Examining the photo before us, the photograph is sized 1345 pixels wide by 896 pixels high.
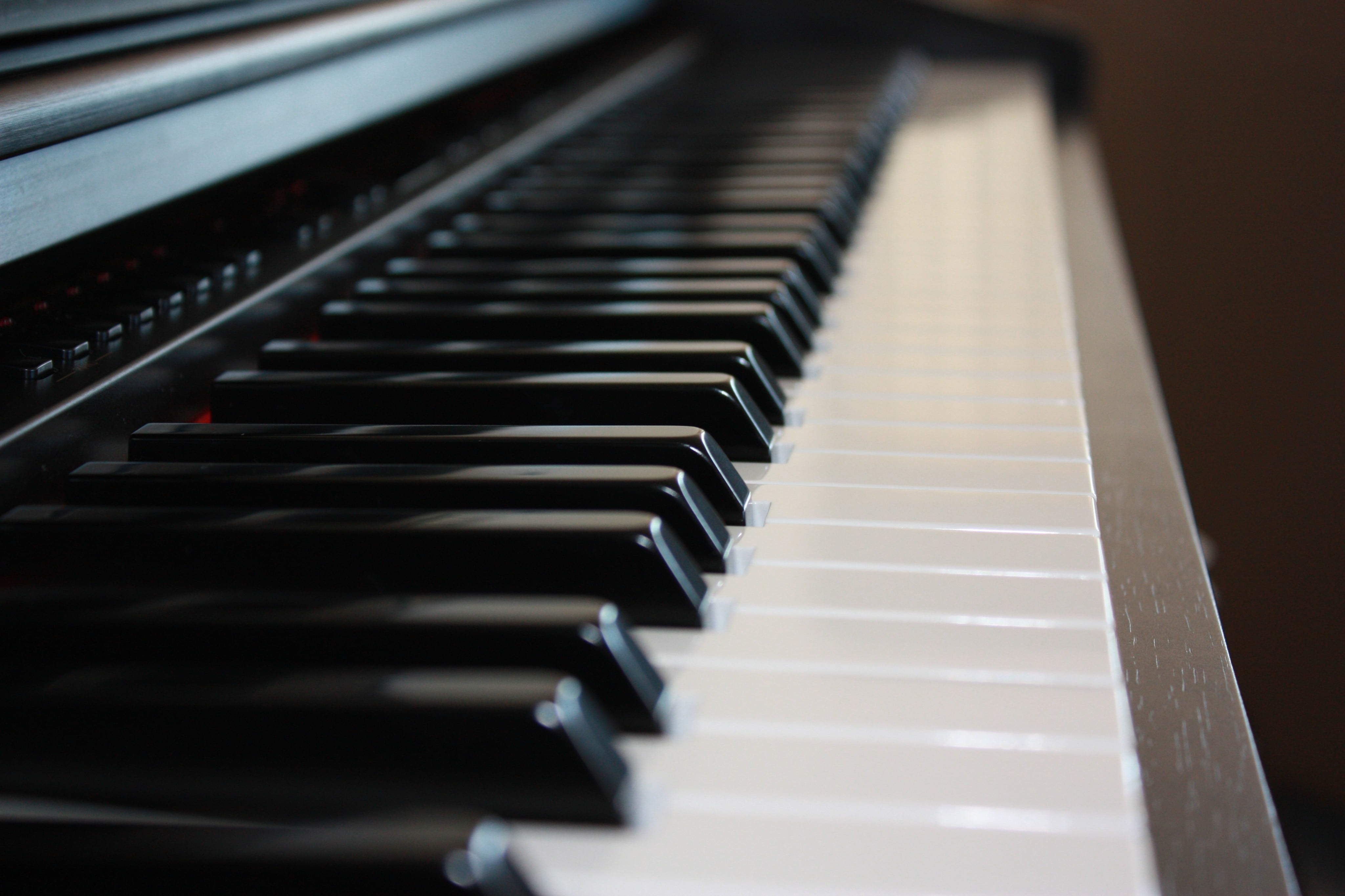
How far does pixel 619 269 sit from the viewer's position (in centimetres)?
122

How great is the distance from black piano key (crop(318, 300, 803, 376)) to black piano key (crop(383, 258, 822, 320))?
104 mm

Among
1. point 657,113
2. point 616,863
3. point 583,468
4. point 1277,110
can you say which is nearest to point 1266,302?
point 1277,110

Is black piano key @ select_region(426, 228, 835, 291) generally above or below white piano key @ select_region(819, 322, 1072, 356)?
above

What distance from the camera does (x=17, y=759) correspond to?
0.53 meters

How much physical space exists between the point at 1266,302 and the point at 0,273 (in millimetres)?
2782

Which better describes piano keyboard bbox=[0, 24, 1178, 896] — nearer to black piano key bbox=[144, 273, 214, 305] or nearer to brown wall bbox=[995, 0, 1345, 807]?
black piano key bbox=[144, 273, 214, 305]

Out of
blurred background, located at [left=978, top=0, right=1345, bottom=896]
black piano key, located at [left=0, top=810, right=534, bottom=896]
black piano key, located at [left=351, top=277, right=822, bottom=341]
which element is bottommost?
blurred background, located at [left=978, top=0, right=1345, bottom=896]

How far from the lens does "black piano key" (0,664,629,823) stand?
49 cm

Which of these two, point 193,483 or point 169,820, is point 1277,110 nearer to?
point 193,483

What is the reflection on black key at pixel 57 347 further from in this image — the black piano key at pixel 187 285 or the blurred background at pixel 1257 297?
the blurred background at pixel 1257 297

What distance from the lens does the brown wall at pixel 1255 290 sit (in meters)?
2.51

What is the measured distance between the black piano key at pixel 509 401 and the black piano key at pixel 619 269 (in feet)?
0.99

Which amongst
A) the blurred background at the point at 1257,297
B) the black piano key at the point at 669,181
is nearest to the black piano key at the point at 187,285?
the black piano key at the point at 669,181

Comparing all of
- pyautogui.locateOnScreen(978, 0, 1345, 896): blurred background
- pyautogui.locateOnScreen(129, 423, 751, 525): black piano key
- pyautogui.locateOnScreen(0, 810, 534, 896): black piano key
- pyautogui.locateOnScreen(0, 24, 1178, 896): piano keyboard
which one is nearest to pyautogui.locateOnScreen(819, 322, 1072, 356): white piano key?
pyautogui.locateOnScreen(0, 24, 1178, 896): piano keyboard
